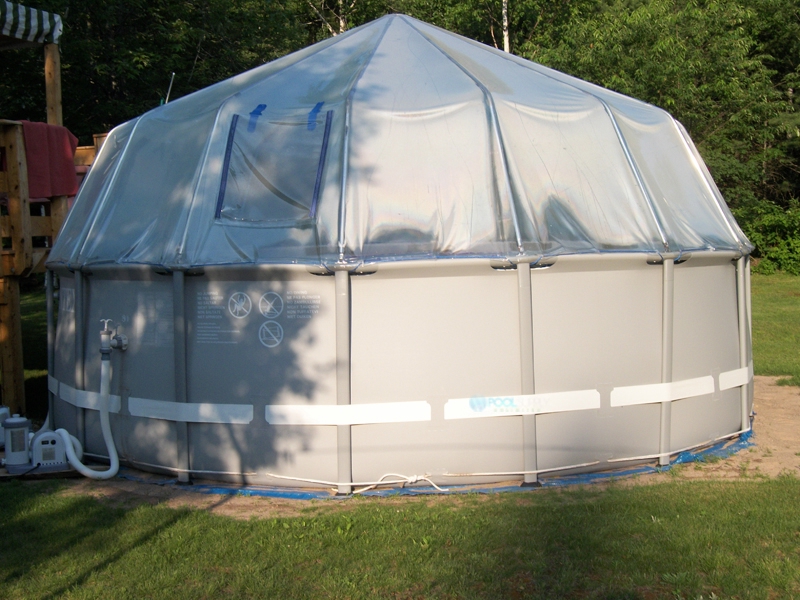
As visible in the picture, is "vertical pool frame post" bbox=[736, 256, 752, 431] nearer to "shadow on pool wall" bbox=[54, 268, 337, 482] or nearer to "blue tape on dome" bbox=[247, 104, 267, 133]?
"shadow on pool wall" bbox=[54, 268, 337, 482]

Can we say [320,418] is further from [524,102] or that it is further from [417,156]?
[524,102]

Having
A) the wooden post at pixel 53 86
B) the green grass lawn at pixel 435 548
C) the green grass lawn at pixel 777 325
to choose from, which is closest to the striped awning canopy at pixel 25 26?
the wooden post at pixel 53 86

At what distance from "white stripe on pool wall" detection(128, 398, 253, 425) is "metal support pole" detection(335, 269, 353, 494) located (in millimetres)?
865

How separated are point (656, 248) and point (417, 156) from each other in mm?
2375

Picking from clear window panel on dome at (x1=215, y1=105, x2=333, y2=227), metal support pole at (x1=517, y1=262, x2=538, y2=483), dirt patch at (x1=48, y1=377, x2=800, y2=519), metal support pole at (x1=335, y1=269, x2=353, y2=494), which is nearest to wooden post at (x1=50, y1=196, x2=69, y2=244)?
clear window panel on dome at (x1=215, y1=105, x2=333, y2=227)

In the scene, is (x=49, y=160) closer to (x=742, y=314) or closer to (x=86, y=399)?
(x=86, y=399)

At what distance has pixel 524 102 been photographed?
7.92 m

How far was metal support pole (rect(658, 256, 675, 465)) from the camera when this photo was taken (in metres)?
7.60

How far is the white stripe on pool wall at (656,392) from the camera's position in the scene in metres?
7.51

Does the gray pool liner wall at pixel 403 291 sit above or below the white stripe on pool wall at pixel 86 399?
above

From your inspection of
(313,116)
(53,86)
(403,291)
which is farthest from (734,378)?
(53,86)

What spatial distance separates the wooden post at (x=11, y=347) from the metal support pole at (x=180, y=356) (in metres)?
4.01

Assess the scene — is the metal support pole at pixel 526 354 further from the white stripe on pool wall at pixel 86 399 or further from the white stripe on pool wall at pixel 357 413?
the white stripe on pool wall at pixel 86 399

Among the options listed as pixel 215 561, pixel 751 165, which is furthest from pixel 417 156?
pixel 751 165
